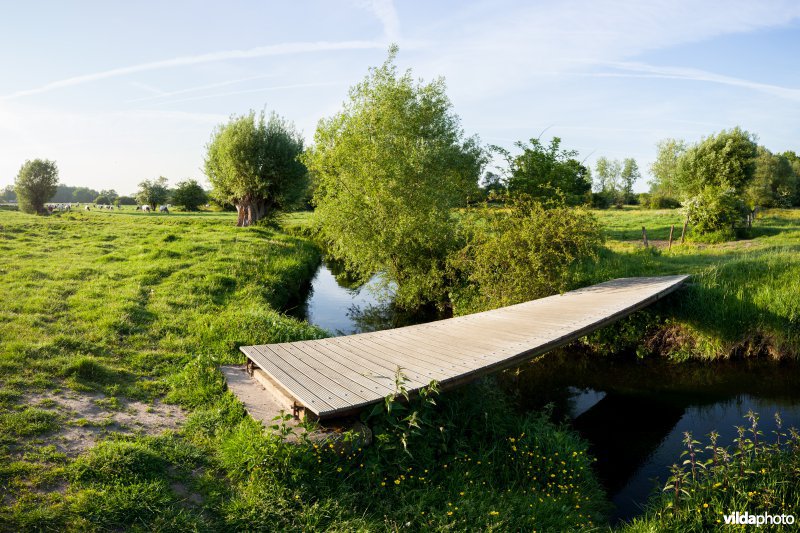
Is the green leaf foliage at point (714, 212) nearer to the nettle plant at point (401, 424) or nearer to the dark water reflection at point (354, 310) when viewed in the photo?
the dark water reflection at point (354, 310)

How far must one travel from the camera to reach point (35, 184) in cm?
4594

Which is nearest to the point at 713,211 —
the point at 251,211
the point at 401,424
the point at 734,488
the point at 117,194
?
the point at 734,488

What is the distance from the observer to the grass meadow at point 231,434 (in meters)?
4.39

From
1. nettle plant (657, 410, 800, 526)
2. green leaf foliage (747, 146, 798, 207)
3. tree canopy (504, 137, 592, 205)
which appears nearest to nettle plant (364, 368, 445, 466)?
nettle plant (657, 410, 800, 526)

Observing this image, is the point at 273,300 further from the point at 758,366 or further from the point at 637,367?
the point at 758,366

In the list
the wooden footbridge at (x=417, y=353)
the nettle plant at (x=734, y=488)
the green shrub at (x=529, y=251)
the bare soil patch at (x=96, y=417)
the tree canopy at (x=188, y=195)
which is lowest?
the nettle plant at (x=734, y=488)

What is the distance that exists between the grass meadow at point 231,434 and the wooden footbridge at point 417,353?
1.68 feet

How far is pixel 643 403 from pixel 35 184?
56.1 meters

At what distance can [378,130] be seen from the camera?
17750mm

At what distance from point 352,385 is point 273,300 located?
8792 millimetres

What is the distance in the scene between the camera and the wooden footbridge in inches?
218

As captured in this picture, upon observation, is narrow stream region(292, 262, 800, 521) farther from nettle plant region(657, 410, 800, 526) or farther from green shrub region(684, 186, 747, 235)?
green shrub region(684, 186, 747, 235)

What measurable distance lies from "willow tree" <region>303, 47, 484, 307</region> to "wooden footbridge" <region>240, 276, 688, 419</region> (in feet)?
18.8

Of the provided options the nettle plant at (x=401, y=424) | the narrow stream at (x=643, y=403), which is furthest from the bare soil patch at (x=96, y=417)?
the narrow stream at (x=643, y=403)
